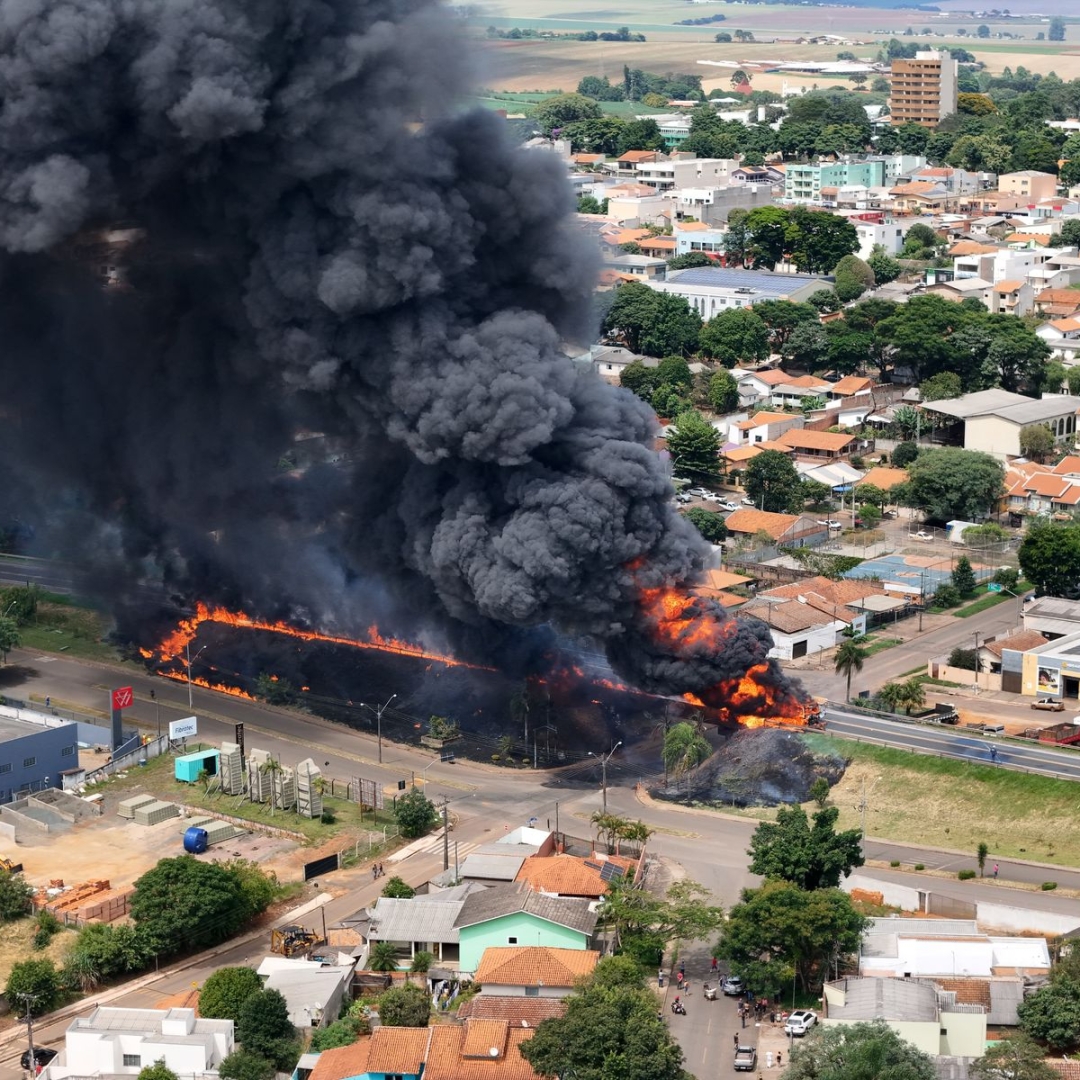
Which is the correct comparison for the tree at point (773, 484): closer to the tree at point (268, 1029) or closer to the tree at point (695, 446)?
the tree at point (695, 446)

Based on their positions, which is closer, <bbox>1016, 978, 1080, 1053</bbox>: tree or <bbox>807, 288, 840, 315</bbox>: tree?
<bbox>1016, 978, 1080, 1053</bbox>: tree

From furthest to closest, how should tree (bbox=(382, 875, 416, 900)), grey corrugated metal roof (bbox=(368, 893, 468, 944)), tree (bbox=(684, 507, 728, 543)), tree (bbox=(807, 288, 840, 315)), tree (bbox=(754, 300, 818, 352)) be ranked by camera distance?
tree (bbox=(807, 288, 840, 315))
tree (bbox=(754, 300, 818, 352))
tree (bbox=(684, 507, 728, 543))
tree (bbox=(382, 875, 416, 900))
grey corrugated metal roof (bbox=(368, 893, 468, 944))

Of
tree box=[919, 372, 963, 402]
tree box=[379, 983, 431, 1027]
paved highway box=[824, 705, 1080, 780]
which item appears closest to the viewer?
tree box=[379, 983, 431, 1027]

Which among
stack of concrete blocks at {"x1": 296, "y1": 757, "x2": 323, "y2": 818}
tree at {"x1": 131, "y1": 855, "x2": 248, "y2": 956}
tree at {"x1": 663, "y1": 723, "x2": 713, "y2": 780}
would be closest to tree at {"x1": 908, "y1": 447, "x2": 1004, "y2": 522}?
tree at {"x1": 663, "y1": 723, "x2": 713, "y2": 780}

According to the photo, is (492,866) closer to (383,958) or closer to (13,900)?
(383,958)

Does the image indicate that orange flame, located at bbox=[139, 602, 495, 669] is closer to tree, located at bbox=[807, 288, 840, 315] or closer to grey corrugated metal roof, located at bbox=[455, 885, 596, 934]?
grey corrugated metal roof, located at bbox=[455, 885, 596, 934]

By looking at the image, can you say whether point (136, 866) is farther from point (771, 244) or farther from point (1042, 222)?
point (1042, 222)

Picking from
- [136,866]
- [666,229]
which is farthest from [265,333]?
[666,229]

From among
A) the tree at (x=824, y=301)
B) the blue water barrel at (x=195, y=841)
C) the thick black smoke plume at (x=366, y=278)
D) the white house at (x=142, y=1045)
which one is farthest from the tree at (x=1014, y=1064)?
the tree at (x=824, y=301)
